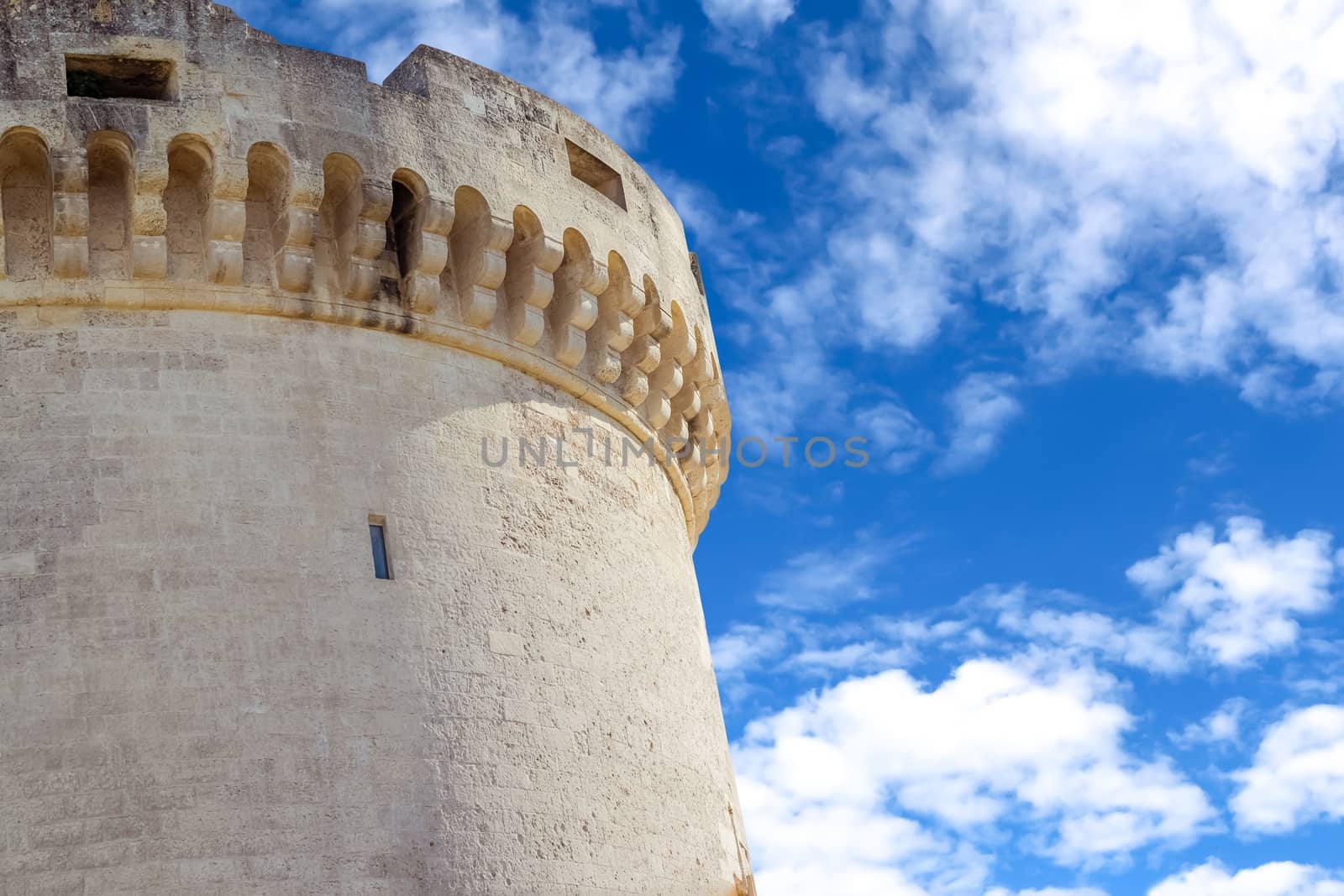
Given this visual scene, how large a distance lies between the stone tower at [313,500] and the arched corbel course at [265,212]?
0.02 meters

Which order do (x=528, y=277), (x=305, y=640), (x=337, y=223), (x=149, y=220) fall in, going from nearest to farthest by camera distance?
(x=305, y=640), (x=149, y=220), (x=337, y=223), (x=528, y=277)

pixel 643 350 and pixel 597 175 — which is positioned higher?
pixel 597 175

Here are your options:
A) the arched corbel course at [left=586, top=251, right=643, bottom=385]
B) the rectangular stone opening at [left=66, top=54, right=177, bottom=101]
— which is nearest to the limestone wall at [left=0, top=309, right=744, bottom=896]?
the arched corbel course at [left=586, top=251, right=643, bottom=385]

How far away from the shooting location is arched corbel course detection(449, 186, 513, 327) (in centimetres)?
1002

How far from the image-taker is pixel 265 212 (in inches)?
374

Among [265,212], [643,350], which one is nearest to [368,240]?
[265,212]

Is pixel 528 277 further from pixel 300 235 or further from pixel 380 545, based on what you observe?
pixel 380 545

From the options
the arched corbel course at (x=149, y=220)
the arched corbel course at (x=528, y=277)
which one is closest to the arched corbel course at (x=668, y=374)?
the arched corbel course at (x=528, y=277)

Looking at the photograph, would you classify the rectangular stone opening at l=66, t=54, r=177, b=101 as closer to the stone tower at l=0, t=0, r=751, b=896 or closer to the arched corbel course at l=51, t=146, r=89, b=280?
the stone tower at l=0, t=0, r=751, b=896

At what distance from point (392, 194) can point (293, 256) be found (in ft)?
2.45

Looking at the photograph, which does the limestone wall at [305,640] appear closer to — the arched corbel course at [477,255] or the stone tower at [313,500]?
the stone tower at [313,500]

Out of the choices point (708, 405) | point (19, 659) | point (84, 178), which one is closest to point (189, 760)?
point (19, 659)

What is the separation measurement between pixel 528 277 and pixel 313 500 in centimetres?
221

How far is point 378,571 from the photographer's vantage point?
8.96m
